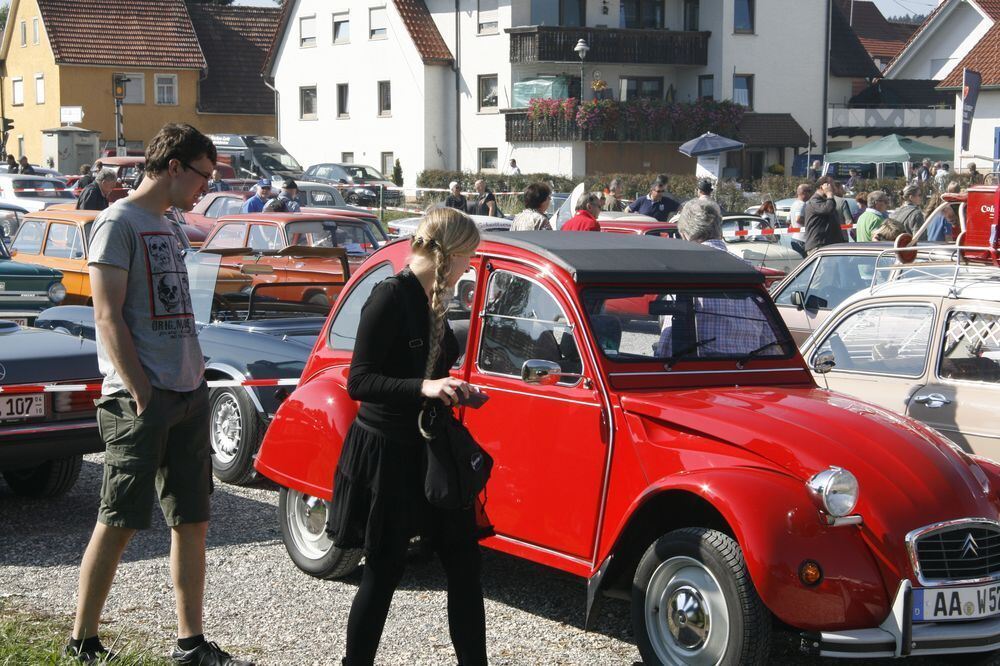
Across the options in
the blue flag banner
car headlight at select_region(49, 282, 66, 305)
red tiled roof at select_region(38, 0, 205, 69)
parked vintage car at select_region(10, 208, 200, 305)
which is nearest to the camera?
car headlight at select_region(49, 282, 66, 305)

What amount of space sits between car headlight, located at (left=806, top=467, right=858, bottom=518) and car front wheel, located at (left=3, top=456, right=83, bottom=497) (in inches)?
195

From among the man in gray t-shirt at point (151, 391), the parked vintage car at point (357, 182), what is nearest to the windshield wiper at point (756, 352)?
the man in gray t-shirt at point (151, 391)

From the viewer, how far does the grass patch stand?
4.97 m

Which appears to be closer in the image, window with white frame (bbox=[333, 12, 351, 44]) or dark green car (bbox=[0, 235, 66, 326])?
dark green car (bbox=[0, 235, 66, 326])

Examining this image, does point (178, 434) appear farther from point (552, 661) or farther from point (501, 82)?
point (501, 82)

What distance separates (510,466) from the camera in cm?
575

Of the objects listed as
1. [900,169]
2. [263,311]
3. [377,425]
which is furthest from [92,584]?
[900,169]

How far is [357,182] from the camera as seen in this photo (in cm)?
4241

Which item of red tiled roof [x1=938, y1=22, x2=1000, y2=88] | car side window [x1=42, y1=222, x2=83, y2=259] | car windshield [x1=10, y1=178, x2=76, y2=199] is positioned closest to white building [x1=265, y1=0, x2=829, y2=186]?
red tiled roof [x1=938, y1=22, x2=1000, y2=88]

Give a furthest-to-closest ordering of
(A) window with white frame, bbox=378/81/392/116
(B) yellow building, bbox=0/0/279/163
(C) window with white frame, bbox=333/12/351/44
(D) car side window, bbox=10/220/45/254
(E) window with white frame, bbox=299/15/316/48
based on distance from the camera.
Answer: (B) yellow building, bbox=0/0/279/163 < (E) window with white frame, bbox=299/15/316/48 < (C) window with white frame, bbox=333/12/351/44 < (A) window with white frame, bbox=378/81/392/116 < (D) car side window, bbox=10/220/45/254

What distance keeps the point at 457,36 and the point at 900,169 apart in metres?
17.6

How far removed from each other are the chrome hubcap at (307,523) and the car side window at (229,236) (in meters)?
9.19

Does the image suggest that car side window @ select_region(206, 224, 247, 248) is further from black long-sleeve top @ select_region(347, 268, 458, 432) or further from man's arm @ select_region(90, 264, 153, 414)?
black long-sleeve top @ select_region(347, 268, 458, 432)

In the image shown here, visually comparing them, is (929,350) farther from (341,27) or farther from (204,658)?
(341,27)
